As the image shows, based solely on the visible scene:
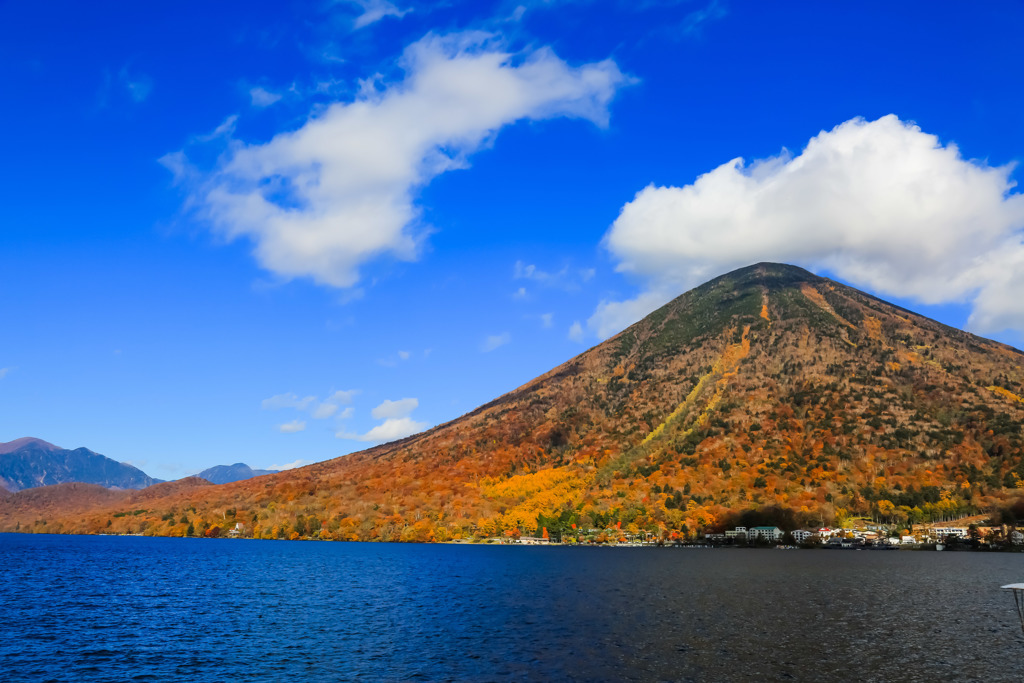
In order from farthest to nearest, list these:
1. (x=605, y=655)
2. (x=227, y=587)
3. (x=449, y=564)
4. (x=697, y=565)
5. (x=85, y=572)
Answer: (x=449, y=564) → (x=697, y=565) → (x=85, y=572) → (x=227, y=587) → (x=605, y=655)

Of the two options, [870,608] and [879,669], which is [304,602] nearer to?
[879,669]

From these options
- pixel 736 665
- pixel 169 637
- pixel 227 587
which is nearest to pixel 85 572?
pixel 227 587

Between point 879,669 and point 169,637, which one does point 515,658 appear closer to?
point 879,669

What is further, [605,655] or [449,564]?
[449,564]

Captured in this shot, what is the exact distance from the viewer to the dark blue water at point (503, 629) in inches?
2082

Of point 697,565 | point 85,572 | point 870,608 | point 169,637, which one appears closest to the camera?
point 169,637

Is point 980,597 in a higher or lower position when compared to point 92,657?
lower

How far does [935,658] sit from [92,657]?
74423 mm

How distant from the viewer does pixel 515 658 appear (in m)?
57.0

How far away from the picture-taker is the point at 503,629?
73250 mm

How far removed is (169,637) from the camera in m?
66.1

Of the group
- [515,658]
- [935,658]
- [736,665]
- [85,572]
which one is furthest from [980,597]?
[85,572]

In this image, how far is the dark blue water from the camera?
52.9 meters

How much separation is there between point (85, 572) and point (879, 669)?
157m
